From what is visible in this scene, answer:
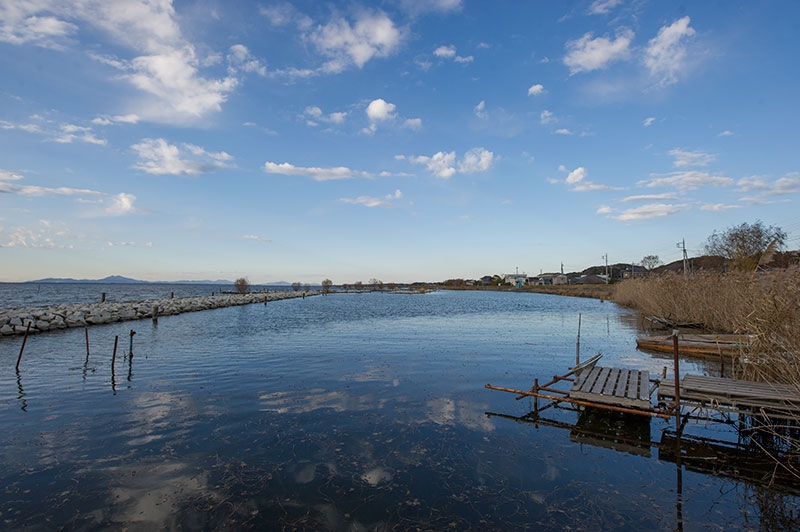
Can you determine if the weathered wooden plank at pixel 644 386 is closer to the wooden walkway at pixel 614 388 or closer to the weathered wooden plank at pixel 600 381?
the wooden walkway at pixel 614 388

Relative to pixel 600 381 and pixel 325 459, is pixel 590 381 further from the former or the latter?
pixel 325 459

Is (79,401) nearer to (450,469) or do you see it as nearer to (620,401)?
(450,469)

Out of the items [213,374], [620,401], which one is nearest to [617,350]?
[620,401]

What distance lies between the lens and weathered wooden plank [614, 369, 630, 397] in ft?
34.6

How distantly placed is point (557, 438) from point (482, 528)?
448 centimetres

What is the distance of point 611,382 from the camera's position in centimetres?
1174

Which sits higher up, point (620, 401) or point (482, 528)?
point (620, 401)

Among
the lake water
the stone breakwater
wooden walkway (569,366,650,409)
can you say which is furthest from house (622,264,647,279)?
the stone breakwater

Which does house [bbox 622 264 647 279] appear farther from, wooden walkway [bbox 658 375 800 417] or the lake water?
the lake water

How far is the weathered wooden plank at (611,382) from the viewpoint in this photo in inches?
422

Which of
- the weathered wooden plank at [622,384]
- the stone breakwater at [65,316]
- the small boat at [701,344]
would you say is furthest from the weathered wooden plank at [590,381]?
the stone breakwater at [65,316]

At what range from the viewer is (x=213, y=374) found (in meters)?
16.1

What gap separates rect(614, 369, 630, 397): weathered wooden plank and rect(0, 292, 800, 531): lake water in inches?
37.3

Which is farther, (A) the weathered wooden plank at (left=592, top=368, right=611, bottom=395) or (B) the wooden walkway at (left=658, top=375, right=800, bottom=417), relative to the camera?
(A) the weathered wooden plank at (left=592, top=368, right=611, bottom=395)
